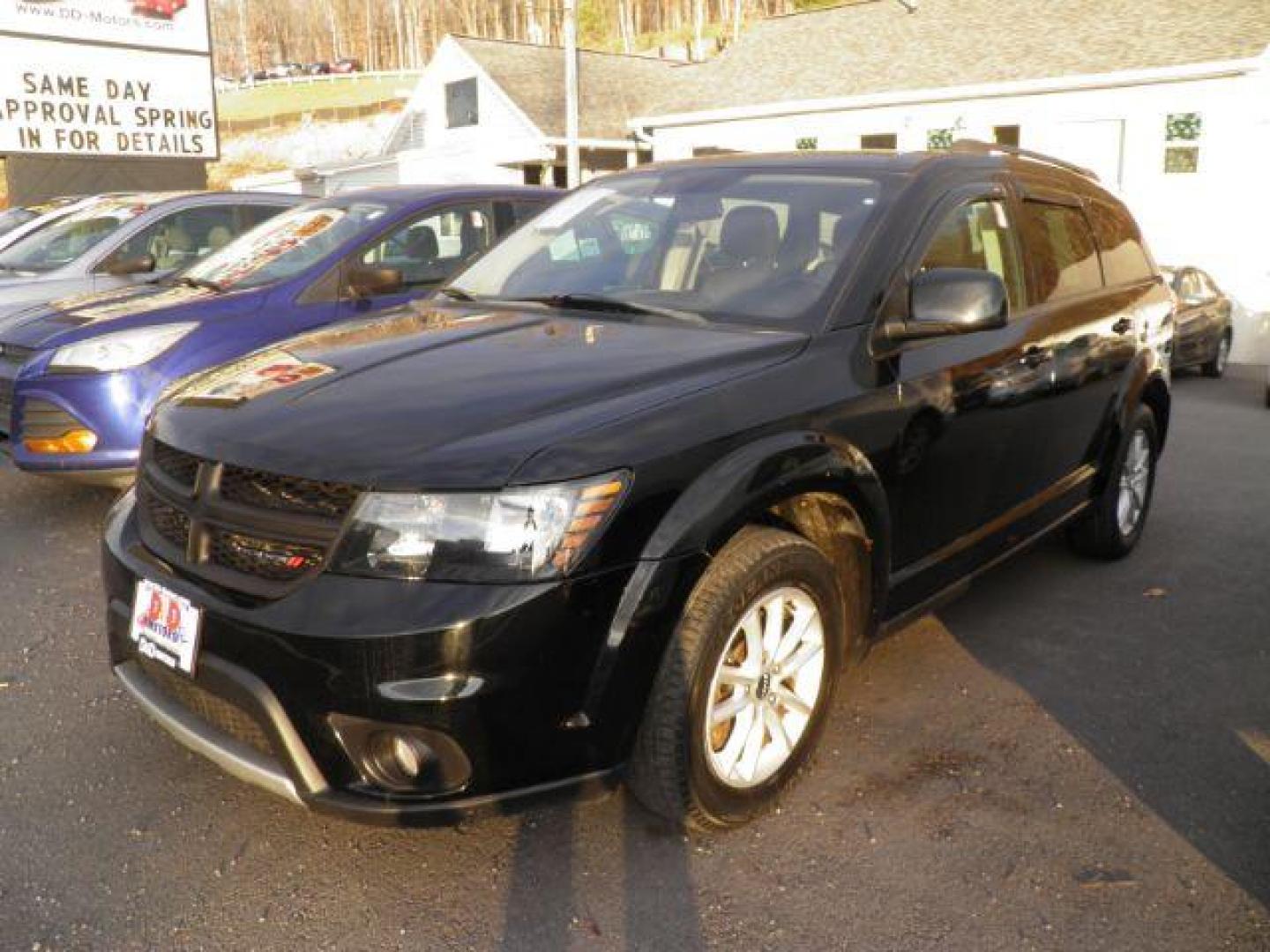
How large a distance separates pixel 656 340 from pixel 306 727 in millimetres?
1385

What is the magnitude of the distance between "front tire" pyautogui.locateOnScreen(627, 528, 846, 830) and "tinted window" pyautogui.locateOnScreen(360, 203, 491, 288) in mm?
3495

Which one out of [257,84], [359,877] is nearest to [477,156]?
[359,877]

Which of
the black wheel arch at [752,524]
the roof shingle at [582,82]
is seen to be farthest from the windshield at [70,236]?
the roof shingle at [582,82]

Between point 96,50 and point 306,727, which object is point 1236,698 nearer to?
point 306,727

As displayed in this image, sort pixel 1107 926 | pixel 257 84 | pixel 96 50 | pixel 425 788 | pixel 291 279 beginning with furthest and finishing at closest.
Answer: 1. pixel 257 84
2. pixel 96 50
3. pixel 291 279
4. pixel 1107 926
5. pixel 425 788

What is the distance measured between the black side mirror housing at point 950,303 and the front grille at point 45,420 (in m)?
3.84

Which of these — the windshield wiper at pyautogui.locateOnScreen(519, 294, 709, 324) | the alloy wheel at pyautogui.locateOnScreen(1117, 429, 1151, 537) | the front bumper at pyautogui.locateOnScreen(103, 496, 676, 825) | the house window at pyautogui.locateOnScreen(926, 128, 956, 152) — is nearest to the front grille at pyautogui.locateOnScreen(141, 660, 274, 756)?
the front bumper at pyautogui.locateOnScreen(103, 496, 676, 825)

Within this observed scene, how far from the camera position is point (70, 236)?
28.0 ft

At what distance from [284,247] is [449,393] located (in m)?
3.69

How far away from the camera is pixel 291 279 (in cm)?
564

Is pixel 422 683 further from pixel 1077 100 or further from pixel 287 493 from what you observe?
pixel 1077 100

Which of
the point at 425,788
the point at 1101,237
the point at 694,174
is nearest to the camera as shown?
the point at 425,788

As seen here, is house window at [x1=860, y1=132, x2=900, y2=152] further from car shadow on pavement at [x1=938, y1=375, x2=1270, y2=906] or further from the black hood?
the black hood

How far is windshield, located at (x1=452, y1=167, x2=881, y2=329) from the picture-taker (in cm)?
335
